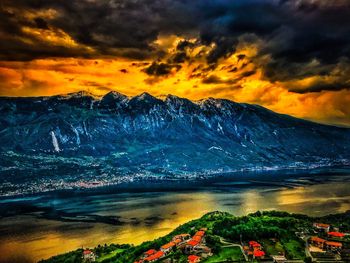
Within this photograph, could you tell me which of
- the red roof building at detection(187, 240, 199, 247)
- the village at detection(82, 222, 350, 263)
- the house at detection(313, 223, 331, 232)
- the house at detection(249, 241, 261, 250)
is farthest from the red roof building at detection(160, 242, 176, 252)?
the house at detection(313, 223, 331, 232)

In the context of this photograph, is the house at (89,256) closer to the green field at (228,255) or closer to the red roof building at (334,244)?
the green field at (228,255)

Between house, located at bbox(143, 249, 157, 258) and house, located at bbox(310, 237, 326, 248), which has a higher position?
house, located at bbox(310, 237, 326, 248)

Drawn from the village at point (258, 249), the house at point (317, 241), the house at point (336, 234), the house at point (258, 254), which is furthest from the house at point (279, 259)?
the house at point (336, 234)

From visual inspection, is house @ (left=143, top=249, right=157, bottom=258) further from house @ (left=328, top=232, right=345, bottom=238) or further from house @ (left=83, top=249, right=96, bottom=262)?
house @ (left=328, top=232, right=345, bottom=238)

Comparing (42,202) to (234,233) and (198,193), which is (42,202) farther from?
(234,233)

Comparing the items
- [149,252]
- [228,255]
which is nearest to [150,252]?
[149,252]

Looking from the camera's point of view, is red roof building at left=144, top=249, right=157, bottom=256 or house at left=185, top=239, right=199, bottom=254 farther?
red roof building at left=144, top=249, right=157, bottom=256

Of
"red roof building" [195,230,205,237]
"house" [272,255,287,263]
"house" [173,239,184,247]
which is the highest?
"red roof building" [195,230,205,237]

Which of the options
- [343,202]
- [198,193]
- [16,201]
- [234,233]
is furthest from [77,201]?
[234,233]
